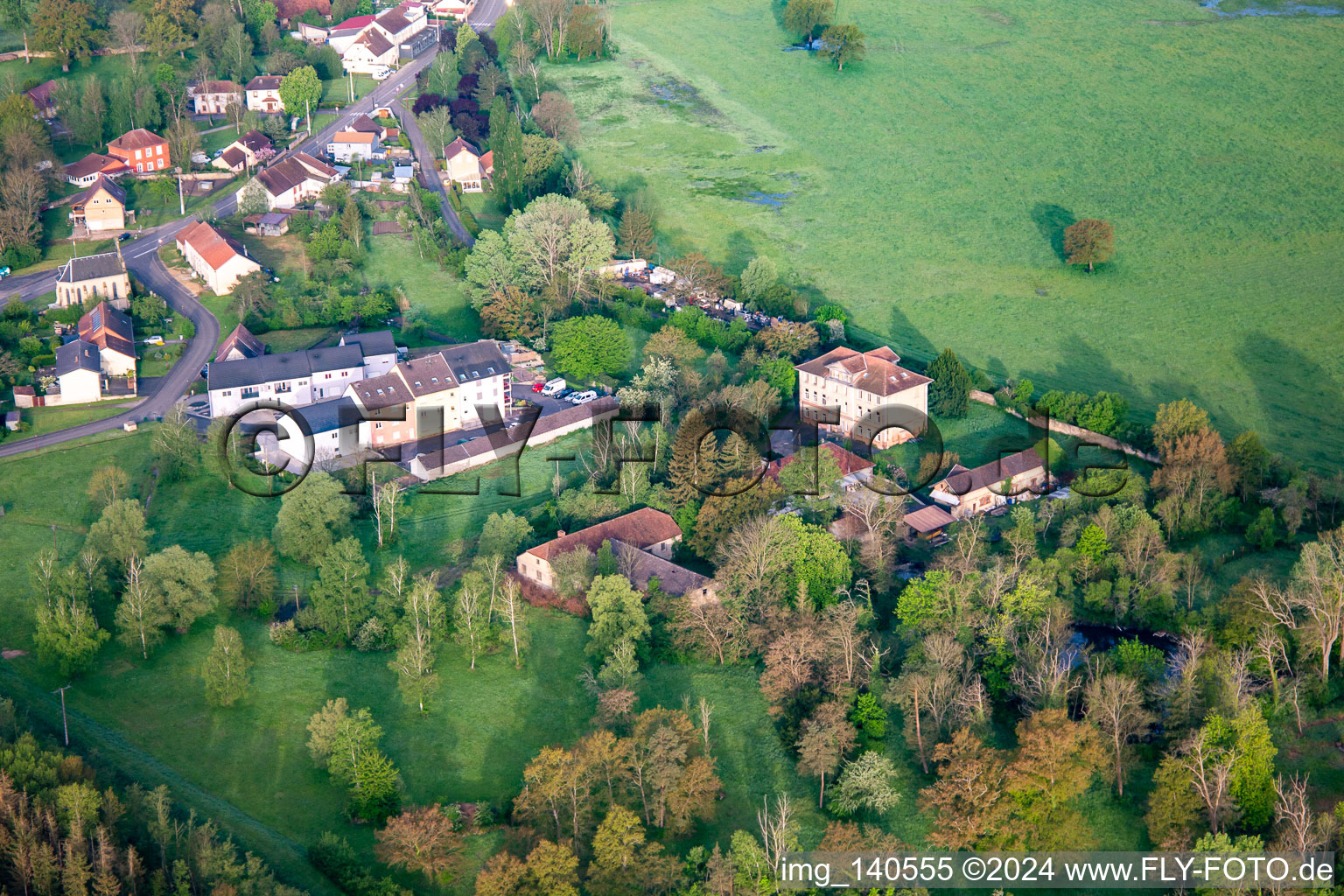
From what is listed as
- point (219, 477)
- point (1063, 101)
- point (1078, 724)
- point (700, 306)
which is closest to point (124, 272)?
point (219, 477)

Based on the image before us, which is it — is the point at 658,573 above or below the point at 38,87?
below

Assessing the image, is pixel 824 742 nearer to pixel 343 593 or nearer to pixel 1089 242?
pixel 343 593

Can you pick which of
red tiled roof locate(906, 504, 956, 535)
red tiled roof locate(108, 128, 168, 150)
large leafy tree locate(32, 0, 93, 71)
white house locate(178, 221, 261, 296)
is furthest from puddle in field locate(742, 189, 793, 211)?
large leafy tree locate(32, 0, 93, 71)

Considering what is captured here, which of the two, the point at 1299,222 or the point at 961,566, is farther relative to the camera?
the point at 1299,222

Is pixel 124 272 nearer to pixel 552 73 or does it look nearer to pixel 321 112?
pixel 321 112

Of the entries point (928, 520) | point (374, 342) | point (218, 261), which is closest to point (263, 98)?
point (218, 261)
